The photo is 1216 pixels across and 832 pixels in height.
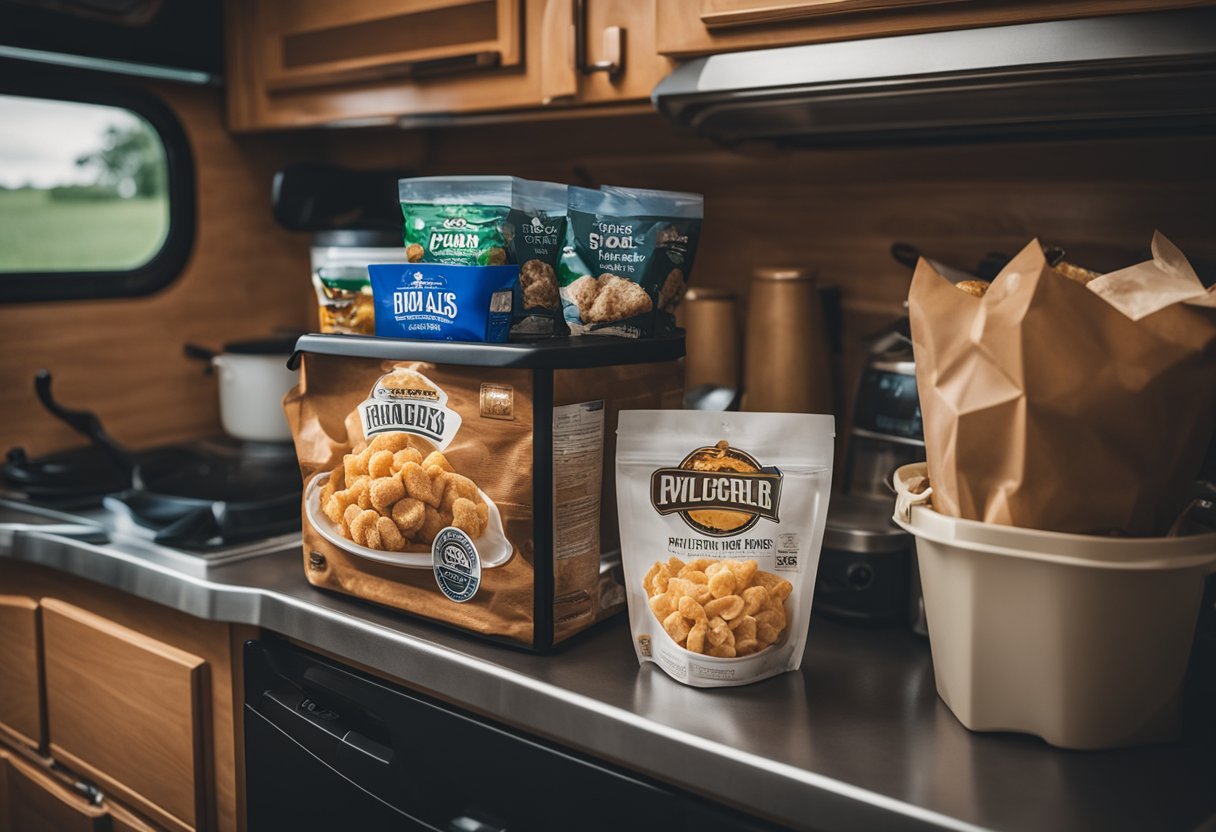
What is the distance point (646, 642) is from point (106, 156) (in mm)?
1335

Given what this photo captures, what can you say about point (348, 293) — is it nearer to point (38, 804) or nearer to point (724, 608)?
point (724, 608)

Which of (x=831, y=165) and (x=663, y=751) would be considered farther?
(x=831, y=165)

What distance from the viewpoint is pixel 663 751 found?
75 centimetres

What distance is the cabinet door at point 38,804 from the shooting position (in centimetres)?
125

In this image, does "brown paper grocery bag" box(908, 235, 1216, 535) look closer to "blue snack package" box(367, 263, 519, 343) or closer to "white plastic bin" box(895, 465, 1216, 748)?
"white plastic bin" box(895, 465, 1216, 748)

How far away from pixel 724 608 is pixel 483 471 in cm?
26

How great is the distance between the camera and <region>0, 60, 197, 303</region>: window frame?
1.51 metres

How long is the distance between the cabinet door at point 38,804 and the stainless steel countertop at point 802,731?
0.44m

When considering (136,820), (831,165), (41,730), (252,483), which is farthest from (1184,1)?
(41,730)

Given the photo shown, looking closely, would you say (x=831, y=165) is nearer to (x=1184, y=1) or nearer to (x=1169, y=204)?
(x=1169, y=204)

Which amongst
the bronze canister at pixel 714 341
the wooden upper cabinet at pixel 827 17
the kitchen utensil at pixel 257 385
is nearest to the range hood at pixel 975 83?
the wooden upper cabinet at pixel 827 17

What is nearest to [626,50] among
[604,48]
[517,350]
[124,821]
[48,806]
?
[604,48]

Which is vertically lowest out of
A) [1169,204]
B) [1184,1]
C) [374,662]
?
[374,662]

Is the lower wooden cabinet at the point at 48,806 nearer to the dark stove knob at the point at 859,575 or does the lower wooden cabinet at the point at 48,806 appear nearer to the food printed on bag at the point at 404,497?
the food printed on bag at the point at 404,497
